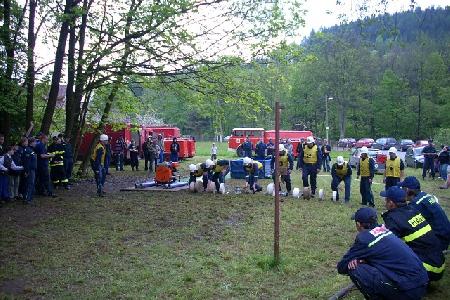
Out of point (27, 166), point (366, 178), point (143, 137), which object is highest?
point (143, 137)

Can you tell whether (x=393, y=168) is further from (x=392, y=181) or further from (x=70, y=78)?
(x=70, y=78)

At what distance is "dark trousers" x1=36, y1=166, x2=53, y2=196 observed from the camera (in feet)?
44.2

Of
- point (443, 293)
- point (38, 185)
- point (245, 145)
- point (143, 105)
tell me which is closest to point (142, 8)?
point (38, 185)

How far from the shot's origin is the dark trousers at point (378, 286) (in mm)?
3995

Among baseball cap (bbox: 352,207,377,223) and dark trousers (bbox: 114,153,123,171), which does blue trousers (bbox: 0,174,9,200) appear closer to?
baseball cap (bbox: 352,207,377,223)

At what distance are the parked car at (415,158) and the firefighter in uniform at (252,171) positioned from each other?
1370cm

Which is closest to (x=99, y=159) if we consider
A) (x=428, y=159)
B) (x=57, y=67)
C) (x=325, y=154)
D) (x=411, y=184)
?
(x=57, y=67)

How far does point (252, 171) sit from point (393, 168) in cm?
441

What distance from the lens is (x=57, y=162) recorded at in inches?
587

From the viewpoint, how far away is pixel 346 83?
58.5 meters

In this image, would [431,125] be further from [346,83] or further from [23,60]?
[23,60]

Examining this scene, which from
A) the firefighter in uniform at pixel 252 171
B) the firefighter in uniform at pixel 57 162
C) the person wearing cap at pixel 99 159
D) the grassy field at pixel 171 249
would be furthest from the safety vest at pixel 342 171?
the firefighter in uniform at pixel 57 162

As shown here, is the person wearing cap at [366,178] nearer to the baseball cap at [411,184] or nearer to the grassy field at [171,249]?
the grassy field at [171,249]

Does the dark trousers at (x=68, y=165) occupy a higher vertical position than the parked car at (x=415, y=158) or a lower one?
higher
